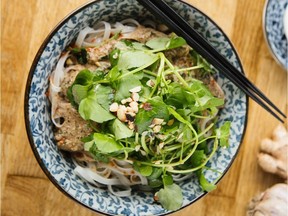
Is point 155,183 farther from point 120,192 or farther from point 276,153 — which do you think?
point 276,153

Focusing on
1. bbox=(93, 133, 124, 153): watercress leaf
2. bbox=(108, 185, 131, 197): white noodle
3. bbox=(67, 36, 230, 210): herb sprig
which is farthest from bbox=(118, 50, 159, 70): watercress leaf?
bbox=(108, 185, 131, 197): white noodle

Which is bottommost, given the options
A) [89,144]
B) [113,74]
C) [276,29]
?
[89,144]

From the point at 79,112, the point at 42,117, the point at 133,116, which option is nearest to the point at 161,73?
the point at 133,116

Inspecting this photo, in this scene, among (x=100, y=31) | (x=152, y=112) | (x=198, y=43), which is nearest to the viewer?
(x=152, y=112)

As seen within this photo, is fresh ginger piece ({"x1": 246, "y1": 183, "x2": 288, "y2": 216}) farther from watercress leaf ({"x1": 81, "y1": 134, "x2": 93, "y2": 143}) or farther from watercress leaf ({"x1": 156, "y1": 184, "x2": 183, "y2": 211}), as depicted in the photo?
watercress leaf ({"x1": 81, "y1": 134, "x2": 93, "y2": 143})

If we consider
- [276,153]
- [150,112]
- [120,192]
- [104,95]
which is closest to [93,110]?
[104,95]

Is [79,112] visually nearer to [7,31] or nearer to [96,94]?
[96,94]
